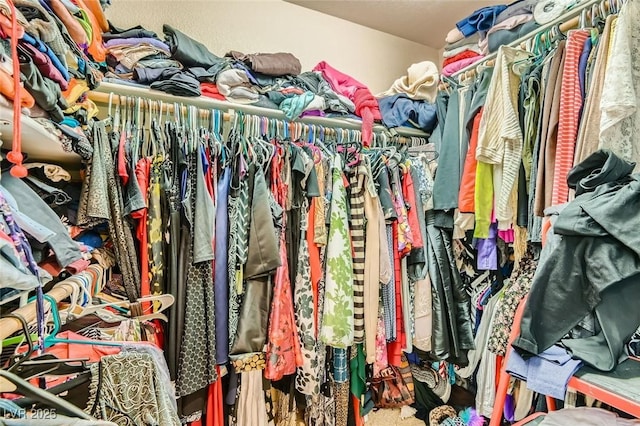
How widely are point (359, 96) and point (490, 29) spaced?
0.68 m

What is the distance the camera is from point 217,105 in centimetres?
150

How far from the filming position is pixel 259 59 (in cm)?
170

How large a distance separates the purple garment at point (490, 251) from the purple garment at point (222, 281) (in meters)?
1.06

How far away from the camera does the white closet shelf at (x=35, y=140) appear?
1.79ft

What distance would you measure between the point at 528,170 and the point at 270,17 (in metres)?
1.59

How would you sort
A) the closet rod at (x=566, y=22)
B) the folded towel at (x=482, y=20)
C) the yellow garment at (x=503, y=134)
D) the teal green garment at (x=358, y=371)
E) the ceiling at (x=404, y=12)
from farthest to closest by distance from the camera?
the ceiling at (x=404, y=12)
the folded towel at (x=482, y=20)
the teal green garment at (x=358, y=371)
the yellow garment at (x=503, y=134)
the closet rod at (x=566, y=22)

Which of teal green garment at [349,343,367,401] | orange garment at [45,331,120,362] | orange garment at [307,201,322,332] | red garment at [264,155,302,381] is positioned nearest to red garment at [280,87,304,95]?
red garment at [264,155,302,381]

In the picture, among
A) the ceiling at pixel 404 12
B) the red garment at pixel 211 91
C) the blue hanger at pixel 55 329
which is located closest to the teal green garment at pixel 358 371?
the blue hanger at pixel 55 329

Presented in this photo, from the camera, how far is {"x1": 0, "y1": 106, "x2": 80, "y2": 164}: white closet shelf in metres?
0.54

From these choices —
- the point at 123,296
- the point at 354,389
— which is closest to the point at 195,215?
the point at 123,296

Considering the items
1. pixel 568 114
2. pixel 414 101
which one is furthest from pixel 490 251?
pixel 414 101

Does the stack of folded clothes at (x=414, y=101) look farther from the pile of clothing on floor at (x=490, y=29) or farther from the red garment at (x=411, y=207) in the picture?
the red garment at (x=411, y=207)

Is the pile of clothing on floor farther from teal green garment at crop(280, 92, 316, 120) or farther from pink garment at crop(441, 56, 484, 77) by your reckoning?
teal green garment at crop(280, 92, 316, 120)

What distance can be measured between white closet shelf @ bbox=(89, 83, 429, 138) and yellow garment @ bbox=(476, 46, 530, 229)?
0.53 metres
